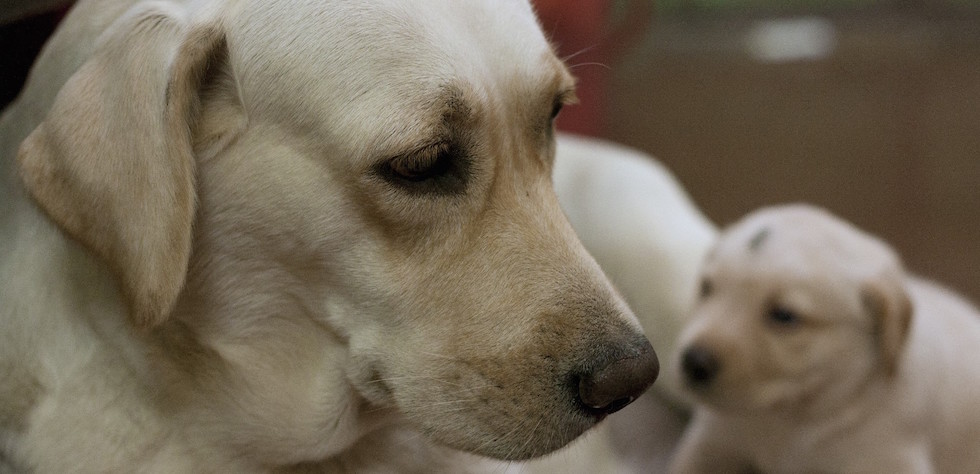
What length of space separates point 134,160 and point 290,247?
6.5 inches

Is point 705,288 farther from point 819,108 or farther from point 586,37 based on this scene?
point 819,108

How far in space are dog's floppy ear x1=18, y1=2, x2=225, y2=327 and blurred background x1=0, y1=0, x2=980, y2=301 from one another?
240 centimetres

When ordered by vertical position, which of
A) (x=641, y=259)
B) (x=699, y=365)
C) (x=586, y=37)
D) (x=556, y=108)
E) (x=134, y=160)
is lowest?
(x=641, y=259)

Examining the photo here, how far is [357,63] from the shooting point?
93 cm

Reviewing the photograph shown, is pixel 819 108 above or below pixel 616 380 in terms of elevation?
below

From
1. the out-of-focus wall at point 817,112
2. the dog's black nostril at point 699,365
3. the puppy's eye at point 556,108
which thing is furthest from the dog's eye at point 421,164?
the out-of-focus wall at point 817,112

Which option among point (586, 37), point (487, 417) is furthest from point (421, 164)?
point (586, 37)

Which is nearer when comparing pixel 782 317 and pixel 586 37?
pixel 782 317

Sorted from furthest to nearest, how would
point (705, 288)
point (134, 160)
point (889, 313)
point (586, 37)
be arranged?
1. point (586, 37)
2. point (705, 288)
3. point (889, 313)
4. point (134, 160)

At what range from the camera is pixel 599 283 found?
3.31 ft

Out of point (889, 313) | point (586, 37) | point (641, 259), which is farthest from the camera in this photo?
point (586, 37)

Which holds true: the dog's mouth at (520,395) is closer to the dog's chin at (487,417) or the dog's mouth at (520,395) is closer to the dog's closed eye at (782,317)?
the dog's chin at (487,417)

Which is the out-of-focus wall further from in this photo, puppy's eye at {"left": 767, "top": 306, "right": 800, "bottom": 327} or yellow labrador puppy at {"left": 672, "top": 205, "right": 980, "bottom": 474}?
puppy's eye at {"left": 767, "top": 306, "right": 800, "bottom": 327}

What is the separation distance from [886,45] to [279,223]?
10.6ft
